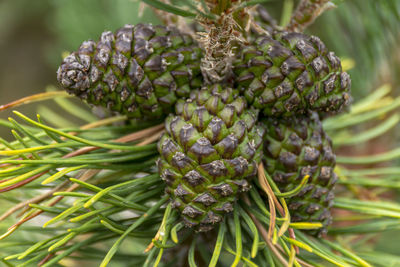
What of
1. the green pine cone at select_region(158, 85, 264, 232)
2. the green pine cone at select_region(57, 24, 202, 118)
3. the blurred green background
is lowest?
the green pine cone at select_region(158, 85, 264, 232)

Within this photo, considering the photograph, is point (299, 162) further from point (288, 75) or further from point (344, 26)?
point (344, 26)

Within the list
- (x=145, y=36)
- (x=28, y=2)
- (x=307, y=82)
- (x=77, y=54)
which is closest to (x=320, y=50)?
(x=307, y=82)

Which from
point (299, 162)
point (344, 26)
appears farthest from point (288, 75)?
point (344, 26)

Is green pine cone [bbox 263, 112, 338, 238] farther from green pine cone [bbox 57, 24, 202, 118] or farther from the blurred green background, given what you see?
the blurred green background

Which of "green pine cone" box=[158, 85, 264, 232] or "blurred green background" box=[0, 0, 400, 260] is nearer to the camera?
"green pine cone" box=[158, 85, 264, 232]

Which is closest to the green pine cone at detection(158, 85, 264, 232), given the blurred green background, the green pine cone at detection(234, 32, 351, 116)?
the green pine cone at detection(234, 32, 351, 116)

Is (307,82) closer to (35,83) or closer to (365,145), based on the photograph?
(365,145)

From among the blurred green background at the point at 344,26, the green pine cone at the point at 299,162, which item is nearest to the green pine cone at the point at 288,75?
the green pine cone at the point at 299,162
